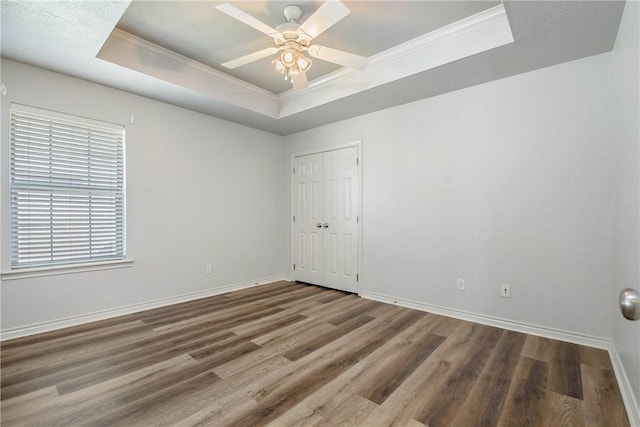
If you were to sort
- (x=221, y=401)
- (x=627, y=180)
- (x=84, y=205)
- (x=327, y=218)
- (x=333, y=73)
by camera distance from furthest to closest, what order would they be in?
1. (x=327, y=218)
2. (x=333, y=73)
3. (x=84, y=205)
4. (x=627, y=180)
5. (x=221, y=401)

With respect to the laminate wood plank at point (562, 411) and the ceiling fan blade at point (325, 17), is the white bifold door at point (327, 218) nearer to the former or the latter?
the ceiling fan blade at point (325, 17)

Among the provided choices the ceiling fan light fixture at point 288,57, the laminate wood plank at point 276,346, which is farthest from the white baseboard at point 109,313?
the ceiling fan light fixture at point 288,57

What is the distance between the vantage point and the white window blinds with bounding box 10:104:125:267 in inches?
110

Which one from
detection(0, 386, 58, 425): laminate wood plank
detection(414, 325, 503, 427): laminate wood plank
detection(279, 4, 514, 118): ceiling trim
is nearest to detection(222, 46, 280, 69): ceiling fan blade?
detection(279, 4, 514, 118): ceiling trim

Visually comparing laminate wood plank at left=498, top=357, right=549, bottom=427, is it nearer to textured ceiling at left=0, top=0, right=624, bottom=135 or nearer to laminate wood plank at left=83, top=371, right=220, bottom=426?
laminate wood plank at left=83, top=371, right=220, bottom=426

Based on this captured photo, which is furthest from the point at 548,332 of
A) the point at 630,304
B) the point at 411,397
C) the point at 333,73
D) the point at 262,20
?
the point at 262,20

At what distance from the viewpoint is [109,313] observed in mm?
3277

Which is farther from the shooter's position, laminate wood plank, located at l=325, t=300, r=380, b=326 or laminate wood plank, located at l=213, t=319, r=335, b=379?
laminate wood plank, located at l=325, t=300, r=380, b=326

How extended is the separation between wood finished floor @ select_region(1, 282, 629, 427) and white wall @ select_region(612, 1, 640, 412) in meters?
0.35

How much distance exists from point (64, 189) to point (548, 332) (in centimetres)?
490

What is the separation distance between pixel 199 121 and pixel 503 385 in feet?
14.1

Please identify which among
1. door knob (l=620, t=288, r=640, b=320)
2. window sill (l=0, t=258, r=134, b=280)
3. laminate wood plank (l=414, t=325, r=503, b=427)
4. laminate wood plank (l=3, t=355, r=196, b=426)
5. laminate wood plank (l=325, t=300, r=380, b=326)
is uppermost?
door knob (l=620, t=288, r=640, b=320)

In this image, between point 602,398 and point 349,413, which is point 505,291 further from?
point 349,413

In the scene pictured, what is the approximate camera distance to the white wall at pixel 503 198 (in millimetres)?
2576
